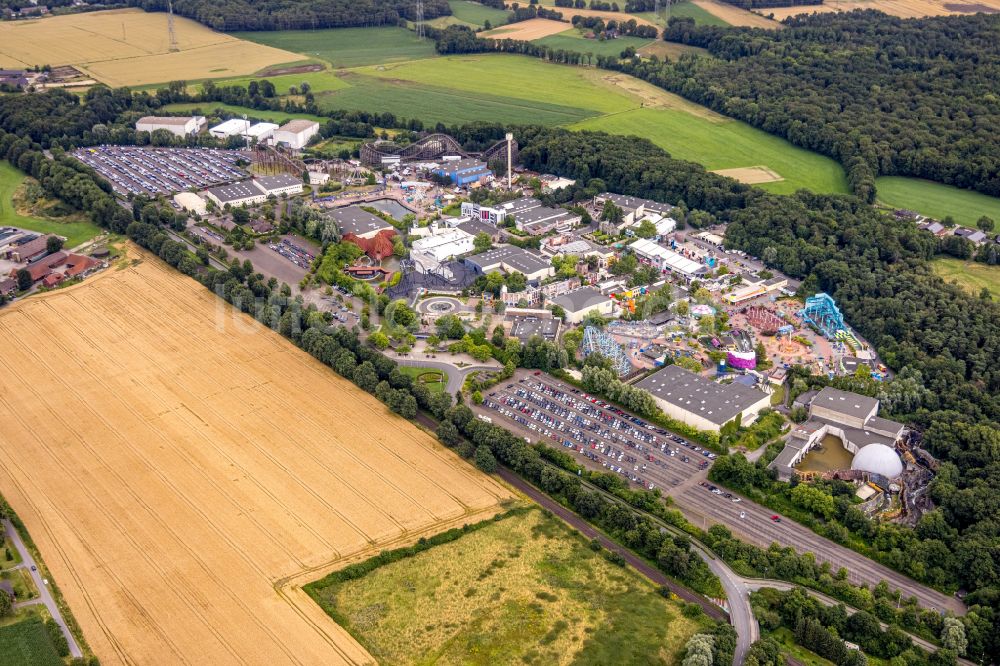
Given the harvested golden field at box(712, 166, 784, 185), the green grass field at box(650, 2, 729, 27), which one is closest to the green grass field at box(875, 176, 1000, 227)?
the harvested golden field at box(712, 166, 784, 185)

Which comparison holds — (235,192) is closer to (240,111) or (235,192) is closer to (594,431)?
(240,111)

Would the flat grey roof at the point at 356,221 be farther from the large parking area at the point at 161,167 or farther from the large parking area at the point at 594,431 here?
the large parking area at the point at 594,431

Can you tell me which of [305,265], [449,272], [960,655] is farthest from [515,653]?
[305,265]

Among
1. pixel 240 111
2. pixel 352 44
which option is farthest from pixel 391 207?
pixel 352 44

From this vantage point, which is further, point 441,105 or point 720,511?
point 441,105

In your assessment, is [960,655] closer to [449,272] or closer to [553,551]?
[553,551]

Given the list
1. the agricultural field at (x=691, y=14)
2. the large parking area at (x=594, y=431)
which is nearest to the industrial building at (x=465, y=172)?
the large parking area at (x=594, y=431)
